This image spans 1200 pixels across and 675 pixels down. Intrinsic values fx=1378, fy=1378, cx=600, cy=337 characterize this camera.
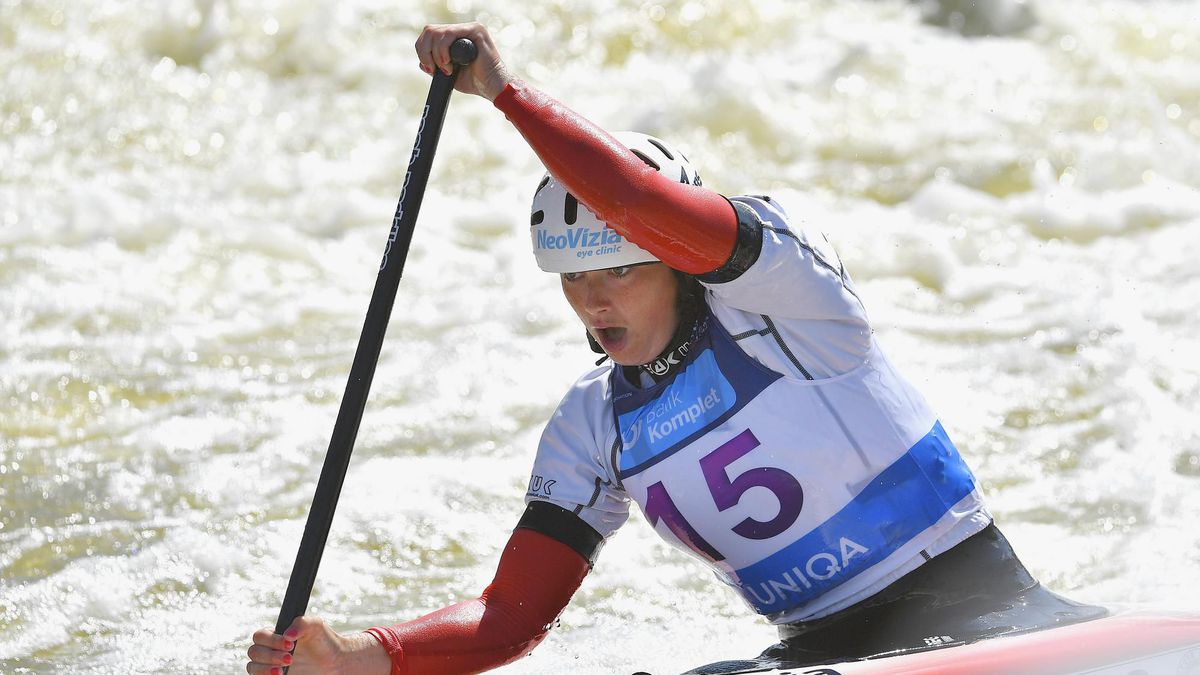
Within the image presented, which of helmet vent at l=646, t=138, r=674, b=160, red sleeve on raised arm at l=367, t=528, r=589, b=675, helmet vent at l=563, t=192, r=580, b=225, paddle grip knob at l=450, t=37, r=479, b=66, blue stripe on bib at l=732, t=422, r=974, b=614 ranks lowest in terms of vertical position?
red sleeve on raised arm at l=367, t=528, r=589, b=675

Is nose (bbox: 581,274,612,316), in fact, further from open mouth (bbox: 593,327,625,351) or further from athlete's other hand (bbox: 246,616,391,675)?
athlete's other hand (bbox: 246,616,391,675)

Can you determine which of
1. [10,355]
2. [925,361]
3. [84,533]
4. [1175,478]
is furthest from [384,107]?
[1175,478]

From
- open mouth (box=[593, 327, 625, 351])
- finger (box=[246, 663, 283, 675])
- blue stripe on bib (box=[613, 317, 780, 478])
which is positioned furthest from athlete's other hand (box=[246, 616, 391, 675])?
open mouth (box=[593, 327, 625, 351])

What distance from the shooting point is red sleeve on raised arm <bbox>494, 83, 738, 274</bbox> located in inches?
96.1

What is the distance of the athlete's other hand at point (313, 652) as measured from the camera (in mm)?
2445

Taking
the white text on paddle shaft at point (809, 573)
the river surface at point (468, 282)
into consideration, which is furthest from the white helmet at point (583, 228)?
the river surface at point (468, 282)

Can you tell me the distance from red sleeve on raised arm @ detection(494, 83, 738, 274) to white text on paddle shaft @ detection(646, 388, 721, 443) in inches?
13.3

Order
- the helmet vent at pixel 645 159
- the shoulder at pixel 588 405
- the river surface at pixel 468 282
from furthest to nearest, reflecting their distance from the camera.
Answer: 1. the river surface at pixel 468 282
2. the shoulder at pixel 588 405
3. the helmet vent at pixel 645 159

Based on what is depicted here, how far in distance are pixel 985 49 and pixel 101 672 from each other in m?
9.08

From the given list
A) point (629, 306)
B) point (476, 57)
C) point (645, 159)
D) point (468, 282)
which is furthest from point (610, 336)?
point (468, 282)

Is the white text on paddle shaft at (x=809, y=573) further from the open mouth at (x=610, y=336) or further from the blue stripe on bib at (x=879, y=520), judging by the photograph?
the open mouth at (x=610, y=336)

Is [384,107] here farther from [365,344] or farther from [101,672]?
[365,344]

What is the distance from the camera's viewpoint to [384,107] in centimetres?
953

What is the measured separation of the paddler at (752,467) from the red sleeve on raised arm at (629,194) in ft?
0.29
